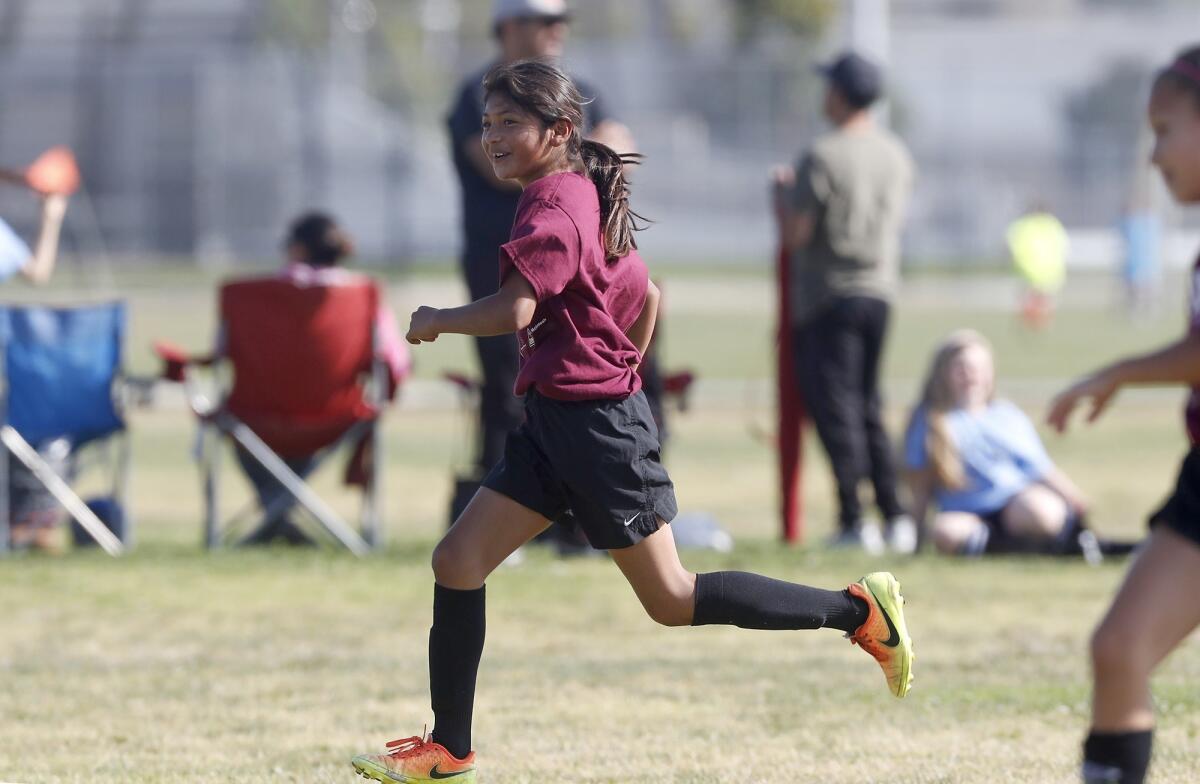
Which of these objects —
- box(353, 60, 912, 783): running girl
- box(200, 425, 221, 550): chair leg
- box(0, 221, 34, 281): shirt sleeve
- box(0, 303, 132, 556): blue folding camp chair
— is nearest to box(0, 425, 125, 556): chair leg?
box(0, 303, 132, 556): blue folding camp chair

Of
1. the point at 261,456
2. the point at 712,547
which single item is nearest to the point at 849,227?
the point at 712,547

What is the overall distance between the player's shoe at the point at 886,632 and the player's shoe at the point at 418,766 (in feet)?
3.40

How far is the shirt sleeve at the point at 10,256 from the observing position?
7.91 m

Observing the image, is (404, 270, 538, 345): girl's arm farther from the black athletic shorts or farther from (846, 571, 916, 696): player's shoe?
(846, 571, 916, 696): player's shoe

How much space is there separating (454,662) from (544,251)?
3.20 ft

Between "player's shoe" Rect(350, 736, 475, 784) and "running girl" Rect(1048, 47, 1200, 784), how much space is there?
1.45 m

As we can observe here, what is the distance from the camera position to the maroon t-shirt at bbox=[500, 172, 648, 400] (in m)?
3.90

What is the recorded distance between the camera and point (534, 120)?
13.5 ft

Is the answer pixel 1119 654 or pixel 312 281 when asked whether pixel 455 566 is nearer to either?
pixel 1119 654

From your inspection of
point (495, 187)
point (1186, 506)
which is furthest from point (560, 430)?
point (495, 187)

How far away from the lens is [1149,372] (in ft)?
10.5

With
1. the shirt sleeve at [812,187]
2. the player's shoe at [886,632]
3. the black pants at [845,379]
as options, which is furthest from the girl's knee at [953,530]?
the player's shoe at [886,632]

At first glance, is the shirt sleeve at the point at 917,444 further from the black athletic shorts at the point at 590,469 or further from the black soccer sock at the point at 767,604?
the black athletic shorts at the point at 590,469

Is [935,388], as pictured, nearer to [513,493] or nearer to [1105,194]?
[513,493]
